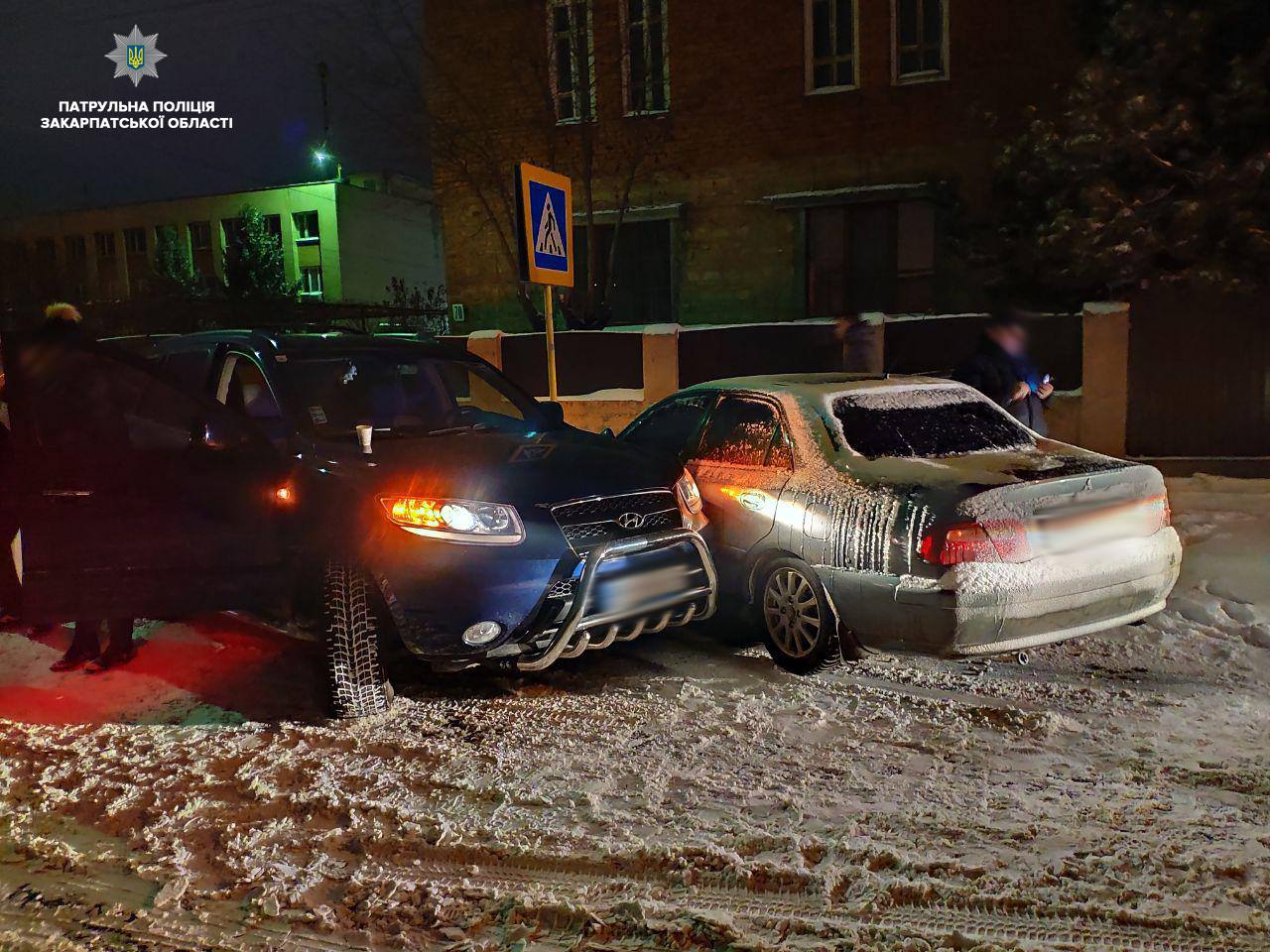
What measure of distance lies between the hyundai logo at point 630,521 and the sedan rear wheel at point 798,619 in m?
0.82

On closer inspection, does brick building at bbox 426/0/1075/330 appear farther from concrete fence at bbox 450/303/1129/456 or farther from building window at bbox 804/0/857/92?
concrete fence at bbox 450/303/1129/456

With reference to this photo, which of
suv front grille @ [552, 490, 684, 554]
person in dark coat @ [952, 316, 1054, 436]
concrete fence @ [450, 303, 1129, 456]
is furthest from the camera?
concrete fence @ [450, 303, 1129, 456]

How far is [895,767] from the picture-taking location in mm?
3850

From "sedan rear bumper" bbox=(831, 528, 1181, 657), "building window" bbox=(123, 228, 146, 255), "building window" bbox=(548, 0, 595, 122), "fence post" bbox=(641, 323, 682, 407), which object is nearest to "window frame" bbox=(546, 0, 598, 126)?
"building window" bbox=(548, 0, 595, 122)

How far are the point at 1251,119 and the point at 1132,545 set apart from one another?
7836 millimetres

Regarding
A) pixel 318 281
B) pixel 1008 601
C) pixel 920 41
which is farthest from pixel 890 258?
pixel 318 281

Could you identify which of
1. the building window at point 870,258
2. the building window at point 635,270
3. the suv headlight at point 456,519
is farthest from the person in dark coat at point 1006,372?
the building window at point 635,270

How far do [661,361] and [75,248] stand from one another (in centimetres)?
4154

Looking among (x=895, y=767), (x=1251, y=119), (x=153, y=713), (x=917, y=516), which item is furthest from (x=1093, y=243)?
(x=153, y=713)

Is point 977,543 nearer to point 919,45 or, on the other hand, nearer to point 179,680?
point 179,680

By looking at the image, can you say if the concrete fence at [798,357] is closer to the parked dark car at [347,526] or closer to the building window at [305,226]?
the parked dark car at [347,526]

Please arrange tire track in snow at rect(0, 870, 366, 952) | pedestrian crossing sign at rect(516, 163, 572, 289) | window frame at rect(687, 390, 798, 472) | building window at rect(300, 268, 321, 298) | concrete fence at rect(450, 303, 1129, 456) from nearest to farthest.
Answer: tire track in snow at rect(0, 870, 366, 952)
window frame at rect(687, 390, 798, 472)
pedestrian crossing sign at rect(516, 163, 572, 289)
concrete fence at rect(450, 303, 1129, 456)
building window at rect(300, 268, 321, 298)

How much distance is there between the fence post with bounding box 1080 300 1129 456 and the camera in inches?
421

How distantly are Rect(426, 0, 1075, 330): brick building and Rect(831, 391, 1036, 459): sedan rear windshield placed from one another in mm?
10423
